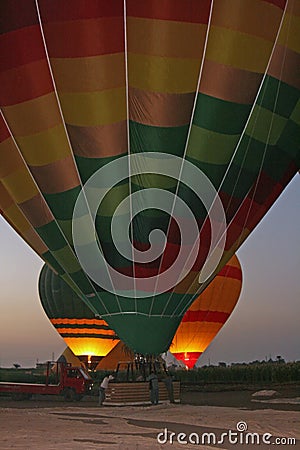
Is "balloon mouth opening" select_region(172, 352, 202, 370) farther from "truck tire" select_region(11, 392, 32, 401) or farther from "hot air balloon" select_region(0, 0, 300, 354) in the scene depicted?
"hot air balloon" select_region(0, 0, 300, 354)

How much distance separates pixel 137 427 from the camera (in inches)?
314

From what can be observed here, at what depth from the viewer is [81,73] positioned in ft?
24.0

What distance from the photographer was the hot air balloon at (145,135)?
23.6 ft

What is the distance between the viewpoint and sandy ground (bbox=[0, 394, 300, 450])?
6.57m

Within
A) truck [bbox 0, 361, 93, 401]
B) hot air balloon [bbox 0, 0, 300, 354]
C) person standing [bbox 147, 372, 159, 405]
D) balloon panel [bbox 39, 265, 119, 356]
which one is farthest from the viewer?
balloon panel [bbox 39, 265, 119, 356]

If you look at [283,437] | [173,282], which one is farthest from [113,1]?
[283,437]

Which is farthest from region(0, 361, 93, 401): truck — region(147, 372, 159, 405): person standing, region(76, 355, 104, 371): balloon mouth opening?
region(147, 372, 159, 405): person standing

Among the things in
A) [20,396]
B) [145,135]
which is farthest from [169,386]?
[145,135]

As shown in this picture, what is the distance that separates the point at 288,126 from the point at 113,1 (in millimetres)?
2721

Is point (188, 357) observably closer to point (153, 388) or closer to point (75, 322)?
point (75, 322)

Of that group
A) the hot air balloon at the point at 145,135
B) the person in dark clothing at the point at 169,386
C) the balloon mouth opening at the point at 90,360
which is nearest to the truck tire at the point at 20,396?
the balloon mouth opening at the point at 90,360

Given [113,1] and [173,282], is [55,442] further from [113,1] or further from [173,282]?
[113,1]

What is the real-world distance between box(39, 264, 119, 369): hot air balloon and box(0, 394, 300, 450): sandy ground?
7477mm

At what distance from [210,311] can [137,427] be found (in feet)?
30.5
